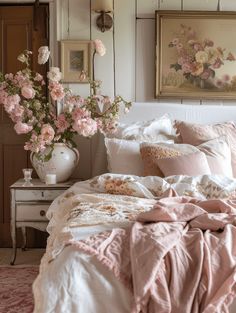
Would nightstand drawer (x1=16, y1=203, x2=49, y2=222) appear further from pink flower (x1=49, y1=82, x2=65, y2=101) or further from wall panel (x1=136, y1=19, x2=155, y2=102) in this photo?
wall panel (x1=136, y1=19, x2=155, y2=102)

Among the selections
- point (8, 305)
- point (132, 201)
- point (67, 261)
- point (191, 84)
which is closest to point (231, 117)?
point (191, 84)

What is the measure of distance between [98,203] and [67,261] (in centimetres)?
72

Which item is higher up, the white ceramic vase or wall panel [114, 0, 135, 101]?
wall panel [114, 0, 135, 101]

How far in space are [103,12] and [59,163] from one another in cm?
130

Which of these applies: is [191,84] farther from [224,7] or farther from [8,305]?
[8,305]

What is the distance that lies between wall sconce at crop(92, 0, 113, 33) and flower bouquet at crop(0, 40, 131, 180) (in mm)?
258

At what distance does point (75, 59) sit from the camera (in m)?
3.92

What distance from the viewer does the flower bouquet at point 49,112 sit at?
11.3ft

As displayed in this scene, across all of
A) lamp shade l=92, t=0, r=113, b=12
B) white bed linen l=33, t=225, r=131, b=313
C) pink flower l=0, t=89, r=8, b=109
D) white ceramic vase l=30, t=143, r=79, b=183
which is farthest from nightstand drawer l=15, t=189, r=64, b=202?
white bed linen l=33, t=225, r=131, b=313

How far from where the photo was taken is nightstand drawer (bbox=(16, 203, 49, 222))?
3535mm

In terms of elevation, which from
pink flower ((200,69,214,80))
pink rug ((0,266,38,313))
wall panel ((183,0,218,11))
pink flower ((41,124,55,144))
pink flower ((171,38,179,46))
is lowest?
pink rug ((0,266,38,313))

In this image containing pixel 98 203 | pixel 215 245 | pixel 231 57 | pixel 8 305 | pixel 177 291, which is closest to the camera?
pixel 177 291

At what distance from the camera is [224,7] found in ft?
12.9

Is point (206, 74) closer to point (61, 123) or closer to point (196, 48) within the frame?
point (196, 48)
